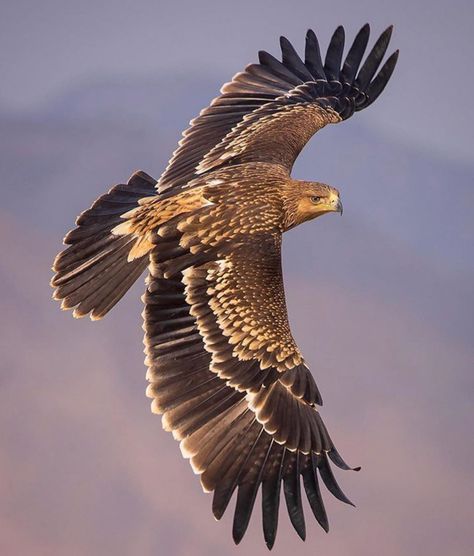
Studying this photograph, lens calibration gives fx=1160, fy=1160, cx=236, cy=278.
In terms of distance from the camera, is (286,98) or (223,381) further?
(286,98)

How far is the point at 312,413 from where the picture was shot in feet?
30.0

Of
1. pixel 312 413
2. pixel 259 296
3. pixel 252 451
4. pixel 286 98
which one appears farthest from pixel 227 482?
pixel 286 98

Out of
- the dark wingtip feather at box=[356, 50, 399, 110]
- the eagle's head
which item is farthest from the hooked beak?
the dark wingtip feather at box=[356, 50, 399, 110]

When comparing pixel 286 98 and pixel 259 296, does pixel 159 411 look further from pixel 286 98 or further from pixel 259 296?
pixel 286 98

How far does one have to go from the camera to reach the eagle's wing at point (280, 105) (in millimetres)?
10812

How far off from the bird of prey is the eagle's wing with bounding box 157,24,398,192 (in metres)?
0.22

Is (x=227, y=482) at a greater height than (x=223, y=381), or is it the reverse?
(x=223, y=381)

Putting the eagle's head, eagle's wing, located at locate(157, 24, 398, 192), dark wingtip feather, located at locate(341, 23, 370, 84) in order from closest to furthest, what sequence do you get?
the eagle's head → eagle's wing, located at locate(157, 24, 398, 192) → dark wingtip feather, located at locate(341, 23, 370, 84)

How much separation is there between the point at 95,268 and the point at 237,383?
1.72 m

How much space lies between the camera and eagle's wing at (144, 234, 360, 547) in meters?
8.76

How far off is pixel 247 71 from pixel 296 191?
2500 mm

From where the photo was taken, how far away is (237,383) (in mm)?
8969

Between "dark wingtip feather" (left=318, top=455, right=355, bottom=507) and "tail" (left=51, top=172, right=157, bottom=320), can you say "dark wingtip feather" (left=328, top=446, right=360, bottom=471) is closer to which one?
"dark wingtip feather" (left=318, top=455, right=355, bottom=507)

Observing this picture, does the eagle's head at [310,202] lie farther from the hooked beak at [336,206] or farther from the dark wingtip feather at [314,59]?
the dark wingtip feather at [314,59]
